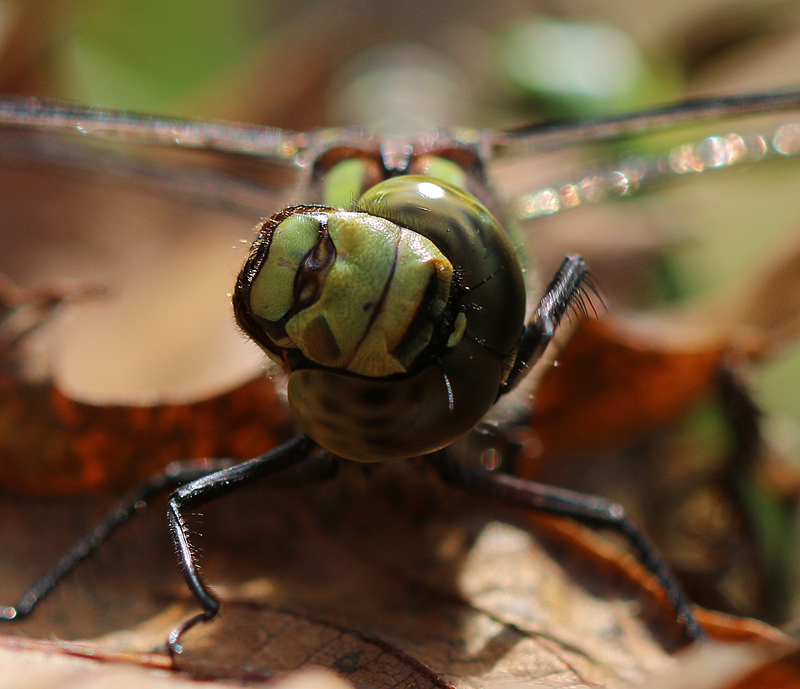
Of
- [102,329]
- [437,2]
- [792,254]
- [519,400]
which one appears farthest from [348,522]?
[437,2]

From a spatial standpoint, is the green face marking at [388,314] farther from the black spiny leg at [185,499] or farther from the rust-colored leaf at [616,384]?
the rust-colored leaf at [616,384]

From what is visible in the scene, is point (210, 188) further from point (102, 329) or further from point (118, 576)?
point (118, 576)

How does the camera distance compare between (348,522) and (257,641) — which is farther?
(348,522)

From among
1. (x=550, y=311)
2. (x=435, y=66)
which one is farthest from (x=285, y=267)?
(x=435, y=66)

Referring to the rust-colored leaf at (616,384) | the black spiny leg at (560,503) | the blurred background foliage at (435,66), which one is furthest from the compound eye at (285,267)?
the blurred background foliage at (435,66)

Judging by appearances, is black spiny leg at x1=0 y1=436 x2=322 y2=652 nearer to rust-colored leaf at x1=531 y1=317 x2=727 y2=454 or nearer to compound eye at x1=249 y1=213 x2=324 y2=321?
compound eye at x1=249 y1=213 x2=324 y2=321

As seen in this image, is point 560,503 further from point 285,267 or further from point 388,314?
point 285,267

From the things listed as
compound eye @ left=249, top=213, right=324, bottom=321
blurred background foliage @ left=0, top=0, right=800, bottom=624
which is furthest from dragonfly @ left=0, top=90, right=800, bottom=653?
blurred background foliage @ left=0, top=0, right=800, bottom=624

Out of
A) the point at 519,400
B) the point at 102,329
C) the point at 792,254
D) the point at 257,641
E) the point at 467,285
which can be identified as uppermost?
the point at 467,285
